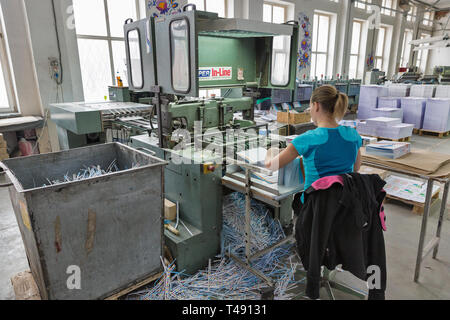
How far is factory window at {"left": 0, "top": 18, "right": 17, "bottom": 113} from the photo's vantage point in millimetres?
3990

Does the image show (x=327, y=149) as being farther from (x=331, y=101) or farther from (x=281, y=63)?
(x=281, y=63)

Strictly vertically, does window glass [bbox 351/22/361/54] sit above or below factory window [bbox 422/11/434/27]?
below

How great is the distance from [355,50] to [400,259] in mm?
8926

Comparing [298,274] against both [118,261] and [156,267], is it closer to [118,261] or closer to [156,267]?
[156,267]

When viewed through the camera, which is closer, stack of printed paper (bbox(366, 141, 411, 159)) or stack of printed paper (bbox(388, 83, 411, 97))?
stack of printed paper (bbox(366, 141, 411, 159))

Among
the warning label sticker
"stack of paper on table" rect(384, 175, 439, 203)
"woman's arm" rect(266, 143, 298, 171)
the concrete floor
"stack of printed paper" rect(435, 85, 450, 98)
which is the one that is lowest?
the concrete floor

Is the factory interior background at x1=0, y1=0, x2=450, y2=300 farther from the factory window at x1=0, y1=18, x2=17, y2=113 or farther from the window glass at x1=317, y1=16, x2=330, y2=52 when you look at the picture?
the window glass at x1=317, y1=16, x2=330, y2=52

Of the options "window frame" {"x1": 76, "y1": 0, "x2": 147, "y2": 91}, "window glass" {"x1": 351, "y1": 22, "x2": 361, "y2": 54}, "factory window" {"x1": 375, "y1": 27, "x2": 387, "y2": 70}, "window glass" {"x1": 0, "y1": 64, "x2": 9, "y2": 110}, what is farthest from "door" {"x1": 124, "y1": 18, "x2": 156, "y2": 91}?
"factory window" {"x1": 375, "y1": 27, "x2": 387, "y2": 70}

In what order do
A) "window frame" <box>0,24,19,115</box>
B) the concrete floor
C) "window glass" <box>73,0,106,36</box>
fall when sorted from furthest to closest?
"window glass" <box>73,0,106,36</box>, "window frame" <box>0,24,19,115</box>, the concrete floor

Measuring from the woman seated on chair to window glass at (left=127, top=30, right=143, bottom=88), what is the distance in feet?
3.61

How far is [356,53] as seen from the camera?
31.0 feet

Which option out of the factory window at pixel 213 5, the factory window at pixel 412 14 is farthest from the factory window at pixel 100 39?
the factory window at pixel 412 14

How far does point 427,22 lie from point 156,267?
15207 mm
